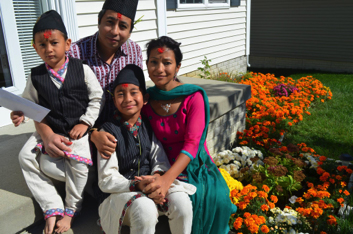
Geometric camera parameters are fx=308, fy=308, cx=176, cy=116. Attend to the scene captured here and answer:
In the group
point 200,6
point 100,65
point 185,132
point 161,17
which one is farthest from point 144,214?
point 200,6

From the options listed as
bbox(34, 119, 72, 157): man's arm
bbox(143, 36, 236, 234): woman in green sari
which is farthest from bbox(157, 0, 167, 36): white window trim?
bbox(34, 119, 72, 157): man's arm

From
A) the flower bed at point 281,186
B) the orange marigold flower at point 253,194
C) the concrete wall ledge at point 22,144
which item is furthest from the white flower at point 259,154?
the orange marigold flower at point 253,194

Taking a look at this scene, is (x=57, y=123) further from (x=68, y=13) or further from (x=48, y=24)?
(x=68, y=13)

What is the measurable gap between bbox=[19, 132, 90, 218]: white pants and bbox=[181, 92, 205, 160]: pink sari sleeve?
2.22 feet

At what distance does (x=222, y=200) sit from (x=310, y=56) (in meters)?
11.0

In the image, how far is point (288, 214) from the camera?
2.30 m

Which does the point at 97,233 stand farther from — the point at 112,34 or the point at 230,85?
the point at 230,85

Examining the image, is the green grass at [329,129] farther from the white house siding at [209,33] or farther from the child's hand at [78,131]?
the child's hand at [78,131]

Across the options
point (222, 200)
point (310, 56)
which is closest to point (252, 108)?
point (222, 200)

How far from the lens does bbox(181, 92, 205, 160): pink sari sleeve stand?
2.07m

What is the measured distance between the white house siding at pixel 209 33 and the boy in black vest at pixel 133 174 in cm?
396

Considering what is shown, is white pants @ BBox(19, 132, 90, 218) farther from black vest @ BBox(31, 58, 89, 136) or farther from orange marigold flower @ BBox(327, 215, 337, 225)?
orange marigold flower @ BBox(327, 215, 337, 225)

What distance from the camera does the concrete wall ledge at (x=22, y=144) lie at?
194cm

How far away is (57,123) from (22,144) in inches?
36.2
